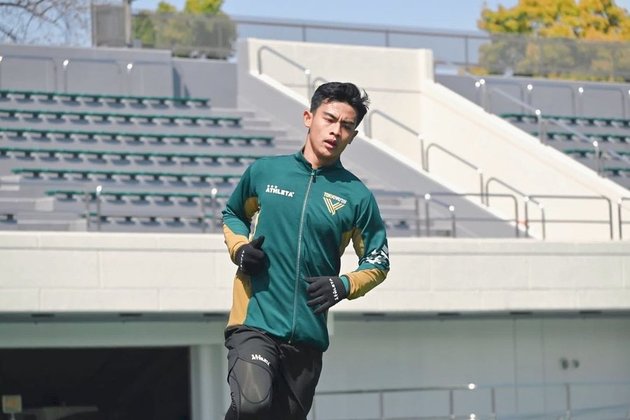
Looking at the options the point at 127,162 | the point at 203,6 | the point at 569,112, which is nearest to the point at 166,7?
the point at 203,6

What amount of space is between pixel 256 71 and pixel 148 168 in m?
4.16

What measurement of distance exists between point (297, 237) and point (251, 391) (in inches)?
20.7

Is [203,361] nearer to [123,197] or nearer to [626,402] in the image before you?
[123,197]

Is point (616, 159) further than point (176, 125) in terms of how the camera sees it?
Yes

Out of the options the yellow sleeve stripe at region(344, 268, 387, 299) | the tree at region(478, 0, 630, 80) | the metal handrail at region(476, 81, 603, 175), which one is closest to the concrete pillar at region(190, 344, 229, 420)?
the metal handrail at region(476, 81, 603, 175)

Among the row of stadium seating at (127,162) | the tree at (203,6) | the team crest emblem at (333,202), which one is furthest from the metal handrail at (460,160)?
the tree at (203,6)

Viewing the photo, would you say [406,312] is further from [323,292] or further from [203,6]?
[203,6]

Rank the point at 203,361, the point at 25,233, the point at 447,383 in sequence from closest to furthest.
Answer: the point at 25,233 < the point at 203,361 < the point at 447,383

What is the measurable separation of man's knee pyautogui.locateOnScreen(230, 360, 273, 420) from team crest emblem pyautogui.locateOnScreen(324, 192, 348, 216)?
58cm

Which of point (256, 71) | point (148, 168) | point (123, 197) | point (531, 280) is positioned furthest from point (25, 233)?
point (256, 71)

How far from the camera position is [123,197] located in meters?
17.6

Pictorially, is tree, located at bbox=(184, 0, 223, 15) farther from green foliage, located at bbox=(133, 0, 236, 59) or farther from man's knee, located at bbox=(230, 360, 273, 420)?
man's knee, located at bbox=(230, 360, 273, 420)

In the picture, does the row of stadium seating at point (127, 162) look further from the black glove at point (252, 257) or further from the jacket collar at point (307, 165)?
the black glove at point (252, 257)

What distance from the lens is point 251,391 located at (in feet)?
17.5
